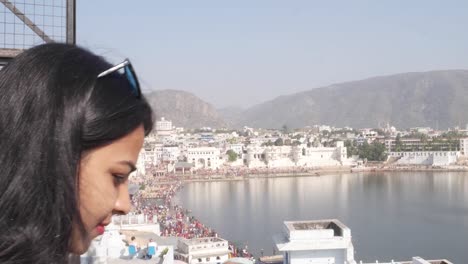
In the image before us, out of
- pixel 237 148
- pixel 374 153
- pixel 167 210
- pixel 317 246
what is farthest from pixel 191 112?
pixel 317 246

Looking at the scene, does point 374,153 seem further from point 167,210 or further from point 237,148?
point 167,210

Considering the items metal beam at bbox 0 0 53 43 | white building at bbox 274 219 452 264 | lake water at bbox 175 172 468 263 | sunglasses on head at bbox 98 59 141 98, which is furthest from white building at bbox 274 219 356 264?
lake water at bbox 175 172 468 263

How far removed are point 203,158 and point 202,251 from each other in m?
15.5

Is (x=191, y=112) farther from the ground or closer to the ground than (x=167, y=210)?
farther from the ground

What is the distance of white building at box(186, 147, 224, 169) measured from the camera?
20.6m

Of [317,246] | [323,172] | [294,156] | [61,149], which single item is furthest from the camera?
[294,156]

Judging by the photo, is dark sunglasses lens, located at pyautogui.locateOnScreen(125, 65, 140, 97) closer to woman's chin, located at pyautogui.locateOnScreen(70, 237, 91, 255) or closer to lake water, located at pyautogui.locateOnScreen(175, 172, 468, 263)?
woman's chin, located at pyautogui.locateOnScreen(70, 237, 91, 255)

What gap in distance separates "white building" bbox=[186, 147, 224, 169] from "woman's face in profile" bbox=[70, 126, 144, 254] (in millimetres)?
20387

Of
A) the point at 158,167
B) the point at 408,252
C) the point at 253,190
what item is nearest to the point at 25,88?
the point at 408,252

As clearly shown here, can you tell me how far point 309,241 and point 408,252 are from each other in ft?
14.3

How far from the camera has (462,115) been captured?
66938 millimetres

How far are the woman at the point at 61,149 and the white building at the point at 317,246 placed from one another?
3228mm

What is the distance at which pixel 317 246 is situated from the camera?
134 inches

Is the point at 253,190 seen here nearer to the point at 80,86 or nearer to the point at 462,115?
the point at 80,86
